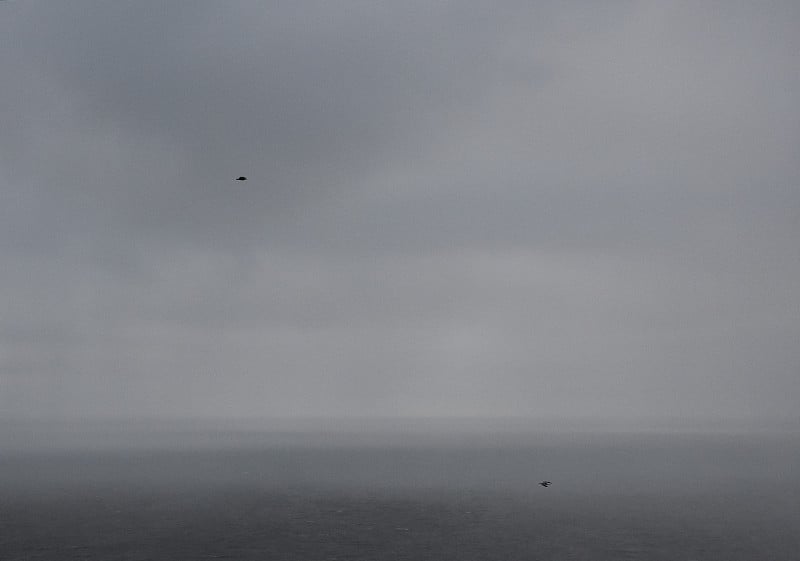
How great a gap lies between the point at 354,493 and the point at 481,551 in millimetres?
74739

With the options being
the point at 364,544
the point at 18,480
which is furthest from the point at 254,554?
the point at 18,480

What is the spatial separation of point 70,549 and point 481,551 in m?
66.9

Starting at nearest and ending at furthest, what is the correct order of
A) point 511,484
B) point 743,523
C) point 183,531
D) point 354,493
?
point 183,531, point 743,523, point 354,493, point 511,484

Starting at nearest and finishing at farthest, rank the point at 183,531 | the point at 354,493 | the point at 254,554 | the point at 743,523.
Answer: the point at 254,554, the point at 183,531, the point at 743,523, the point at 354,493

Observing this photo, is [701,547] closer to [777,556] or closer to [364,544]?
[777,556]

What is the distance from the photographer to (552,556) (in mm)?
95125

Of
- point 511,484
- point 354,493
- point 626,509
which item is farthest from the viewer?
point 511,484

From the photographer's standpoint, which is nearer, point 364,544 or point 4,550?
point 4,550

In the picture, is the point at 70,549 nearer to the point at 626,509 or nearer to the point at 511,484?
the point at 626,509

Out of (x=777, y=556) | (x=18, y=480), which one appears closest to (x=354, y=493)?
(x=777, y=556)

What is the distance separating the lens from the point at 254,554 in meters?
94.1

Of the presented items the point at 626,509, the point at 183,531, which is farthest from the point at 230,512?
the point at 626,509

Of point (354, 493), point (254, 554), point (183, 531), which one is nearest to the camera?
point (254, 554)

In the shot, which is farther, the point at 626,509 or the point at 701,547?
the point at 626,509
